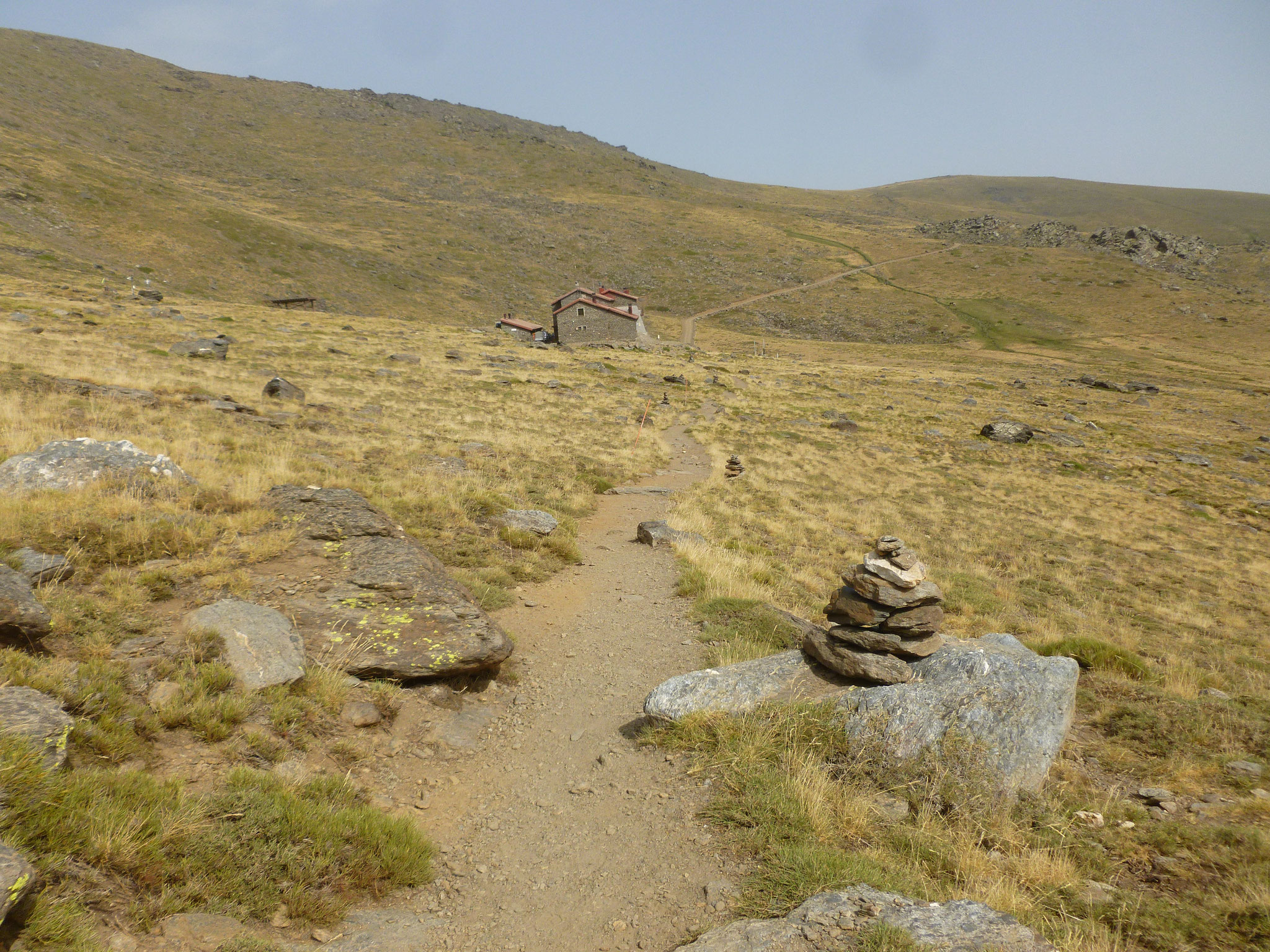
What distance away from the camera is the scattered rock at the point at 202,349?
29031 mm

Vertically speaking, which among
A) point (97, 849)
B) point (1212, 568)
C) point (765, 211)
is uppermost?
point (765, 211)

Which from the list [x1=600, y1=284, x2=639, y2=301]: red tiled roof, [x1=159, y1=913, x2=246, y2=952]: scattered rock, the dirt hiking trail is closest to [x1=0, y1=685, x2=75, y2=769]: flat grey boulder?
[x1=159, y1=913, x2=246, y2=952]: scattered rock

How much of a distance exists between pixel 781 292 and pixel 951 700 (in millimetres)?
112818

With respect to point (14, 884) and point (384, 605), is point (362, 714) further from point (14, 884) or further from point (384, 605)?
point (14, 884)

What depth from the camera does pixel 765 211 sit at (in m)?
165

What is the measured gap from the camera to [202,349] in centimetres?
2973

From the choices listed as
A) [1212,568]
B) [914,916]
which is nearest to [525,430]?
[914,916]

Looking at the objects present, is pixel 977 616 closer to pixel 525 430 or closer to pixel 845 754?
pixel 845 754

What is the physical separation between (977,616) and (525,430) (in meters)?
18.4

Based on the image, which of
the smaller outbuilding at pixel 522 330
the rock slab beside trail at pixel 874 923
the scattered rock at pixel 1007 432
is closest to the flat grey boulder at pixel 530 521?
the rock slab beside trail at pixel 874 923

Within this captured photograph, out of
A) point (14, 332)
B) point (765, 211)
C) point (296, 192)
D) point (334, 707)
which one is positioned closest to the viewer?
point (334, 707)

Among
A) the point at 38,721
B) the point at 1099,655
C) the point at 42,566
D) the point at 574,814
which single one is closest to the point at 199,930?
the point at 38,721

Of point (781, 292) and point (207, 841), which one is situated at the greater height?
point (781, 292)

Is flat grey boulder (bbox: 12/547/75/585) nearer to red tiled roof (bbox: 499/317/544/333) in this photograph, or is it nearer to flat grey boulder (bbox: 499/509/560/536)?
flat grey boulder (bbox: 499/509/560/536)
